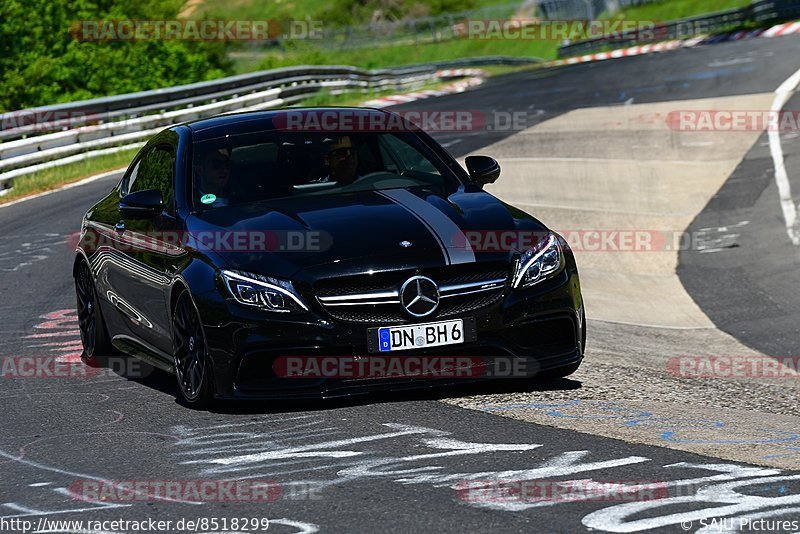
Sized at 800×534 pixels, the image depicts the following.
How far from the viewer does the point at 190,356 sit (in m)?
7.10

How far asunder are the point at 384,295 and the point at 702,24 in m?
43.6

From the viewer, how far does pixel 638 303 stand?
1228 centimetres

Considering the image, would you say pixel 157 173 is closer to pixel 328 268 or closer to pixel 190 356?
pixel 190 356

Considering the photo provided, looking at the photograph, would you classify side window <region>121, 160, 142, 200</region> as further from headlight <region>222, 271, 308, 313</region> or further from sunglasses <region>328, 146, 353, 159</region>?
headlight <region>222, 271, 308, 313</region>

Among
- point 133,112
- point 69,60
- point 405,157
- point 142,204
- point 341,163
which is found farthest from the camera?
point 69,60

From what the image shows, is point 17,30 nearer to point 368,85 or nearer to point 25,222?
point 368,85

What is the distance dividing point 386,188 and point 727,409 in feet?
7.50

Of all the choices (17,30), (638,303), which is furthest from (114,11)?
(638,303)

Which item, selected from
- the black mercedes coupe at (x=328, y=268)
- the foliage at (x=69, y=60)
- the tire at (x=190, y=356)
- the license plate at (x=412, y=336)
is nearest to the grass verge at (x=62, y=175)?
the black mercedes coupe at (x=328, y=268)

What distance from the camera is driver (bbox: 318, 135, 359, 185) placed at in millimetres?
7871

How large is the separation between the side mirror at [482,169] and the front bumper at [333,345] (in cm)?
127

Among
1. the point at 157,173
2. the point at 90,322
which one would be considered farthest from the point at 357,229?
the point at 90,322

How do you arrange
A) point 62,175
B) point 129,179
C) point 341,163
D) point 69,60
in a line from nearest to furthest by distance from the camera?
point 341,163 < point 129,179 < point 62,175 < point 69,60

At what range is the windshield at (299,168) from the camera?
7.71m
